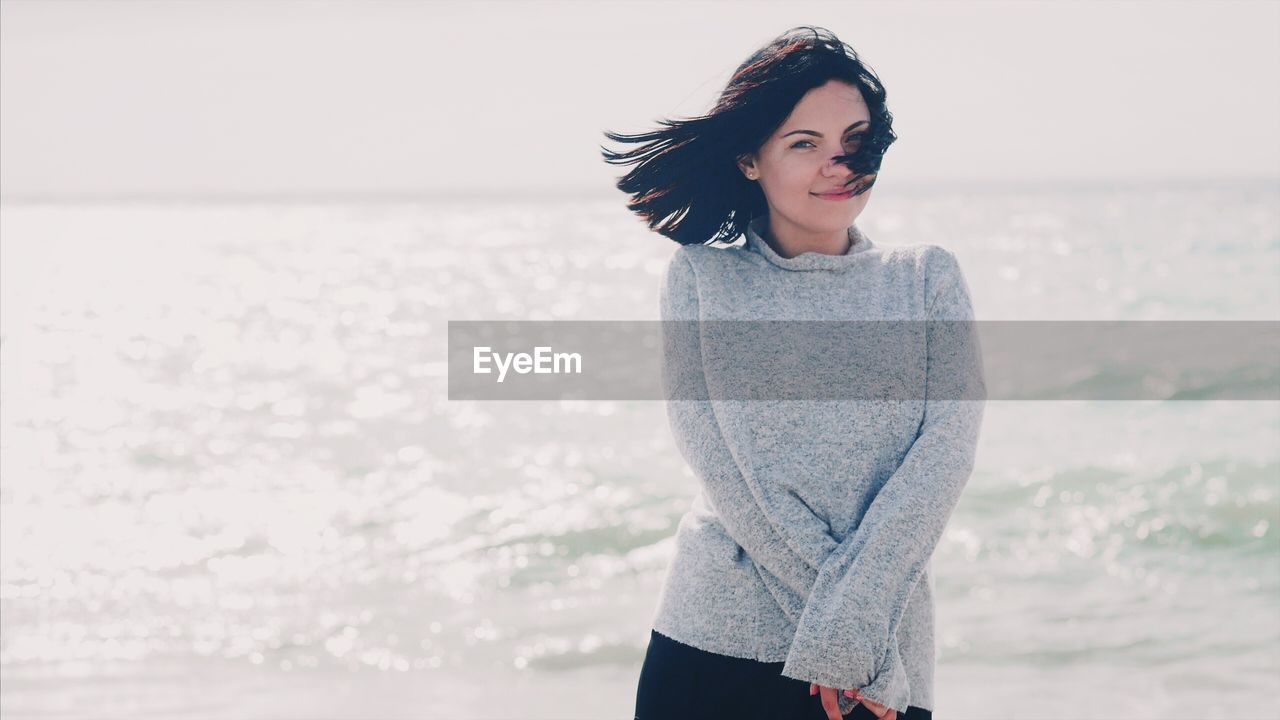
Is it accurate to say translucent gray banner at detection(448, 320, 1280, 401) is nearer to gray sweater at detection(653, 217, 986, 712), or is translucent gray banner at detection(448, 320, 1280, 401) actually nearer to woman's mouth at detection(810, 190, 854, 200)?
gray sweater at detection(653, 217, 986, 712)

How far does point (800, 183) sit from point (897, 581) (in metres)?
0.68

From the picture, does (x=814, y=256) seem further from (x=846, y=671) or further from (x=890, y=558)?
(x=846, y=671)

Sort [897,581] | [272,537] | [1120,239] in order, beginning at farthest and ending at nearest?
[1120,239]
[272,537]
[897,581]

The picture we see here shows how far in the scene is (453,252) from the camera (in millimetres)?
42812

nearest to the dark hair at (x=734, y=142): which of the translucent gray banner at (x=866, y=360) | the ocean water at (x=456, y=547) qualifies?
the translucent gray banner at (x=866, y=360)

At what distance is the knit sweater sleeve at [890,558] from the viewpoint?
1.91 m

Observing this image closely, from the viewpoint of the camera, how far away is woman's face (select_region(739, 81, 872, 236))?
83.4 inches

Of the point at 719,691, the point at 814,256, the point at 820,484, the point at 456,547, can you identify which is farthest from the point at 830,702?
the point at 456,547

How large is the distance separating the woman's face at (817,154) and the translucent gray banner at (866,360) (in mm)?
194

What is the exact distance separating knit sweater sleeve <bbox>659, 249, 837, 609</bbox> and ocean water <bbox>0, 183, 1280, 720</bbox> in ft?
11.7

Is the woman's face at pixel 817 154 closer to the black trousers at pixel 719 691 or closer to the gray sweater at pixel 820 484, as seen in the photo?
the gray sweater at pixel 820 484

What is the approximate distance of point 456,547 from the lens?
838cm

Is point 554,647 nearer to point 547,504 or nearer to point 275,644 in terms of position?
point 275,644

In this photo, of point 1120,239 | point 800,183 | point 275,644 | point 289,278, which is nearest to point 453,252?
point 289,278
